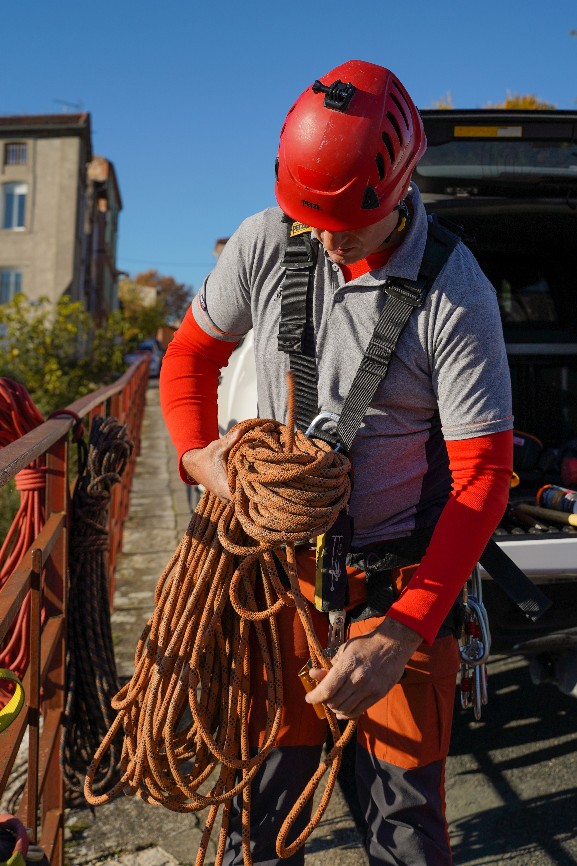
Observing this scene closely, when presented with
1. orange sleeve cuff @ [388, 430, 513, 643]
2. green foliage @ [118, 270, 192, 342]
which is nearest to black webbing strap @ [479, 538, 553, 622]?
orange sleeve cuff @ [388, 430, 513, 643]

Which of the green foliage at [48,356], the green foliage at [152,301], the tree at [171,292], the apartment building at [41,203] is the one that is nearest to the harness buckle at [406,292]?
the green foliage at [48,356]

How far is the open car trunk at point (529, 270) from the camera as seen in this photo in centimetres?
337

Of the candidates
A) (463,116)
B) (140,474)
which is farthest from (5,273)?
(463,116)

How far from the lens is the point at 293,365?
2121mm

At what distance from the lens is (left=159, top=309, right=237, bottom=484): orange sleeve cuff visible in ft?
7.63

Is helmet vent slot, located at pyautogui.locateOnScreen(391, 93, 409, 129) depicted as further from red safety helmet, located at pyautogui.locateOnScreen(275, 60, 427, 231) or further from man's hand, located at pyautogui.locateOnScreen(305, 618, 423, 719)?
man's hand, located at pyautogui.locateOnScreen(305, 618, 423, 719)

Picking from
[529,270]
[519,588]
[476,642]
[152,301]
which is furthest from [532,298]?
[152,301]

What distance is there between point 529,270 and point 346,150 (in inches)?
144

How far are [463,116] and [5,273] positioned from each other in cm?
4078

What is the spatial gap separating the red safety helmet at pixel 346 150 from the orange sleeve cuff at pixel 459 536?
0.55 meters

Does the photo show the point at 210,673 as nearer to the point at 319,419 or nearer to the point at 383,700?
the point at 383,700

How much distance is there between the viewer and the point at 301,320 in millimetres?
2088

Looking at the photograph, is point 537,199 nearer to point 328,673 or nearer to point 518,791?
point 518,791

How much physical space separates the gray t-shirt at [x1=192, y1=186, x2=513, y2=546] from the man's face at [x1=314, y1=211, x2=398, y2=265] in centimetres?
6
